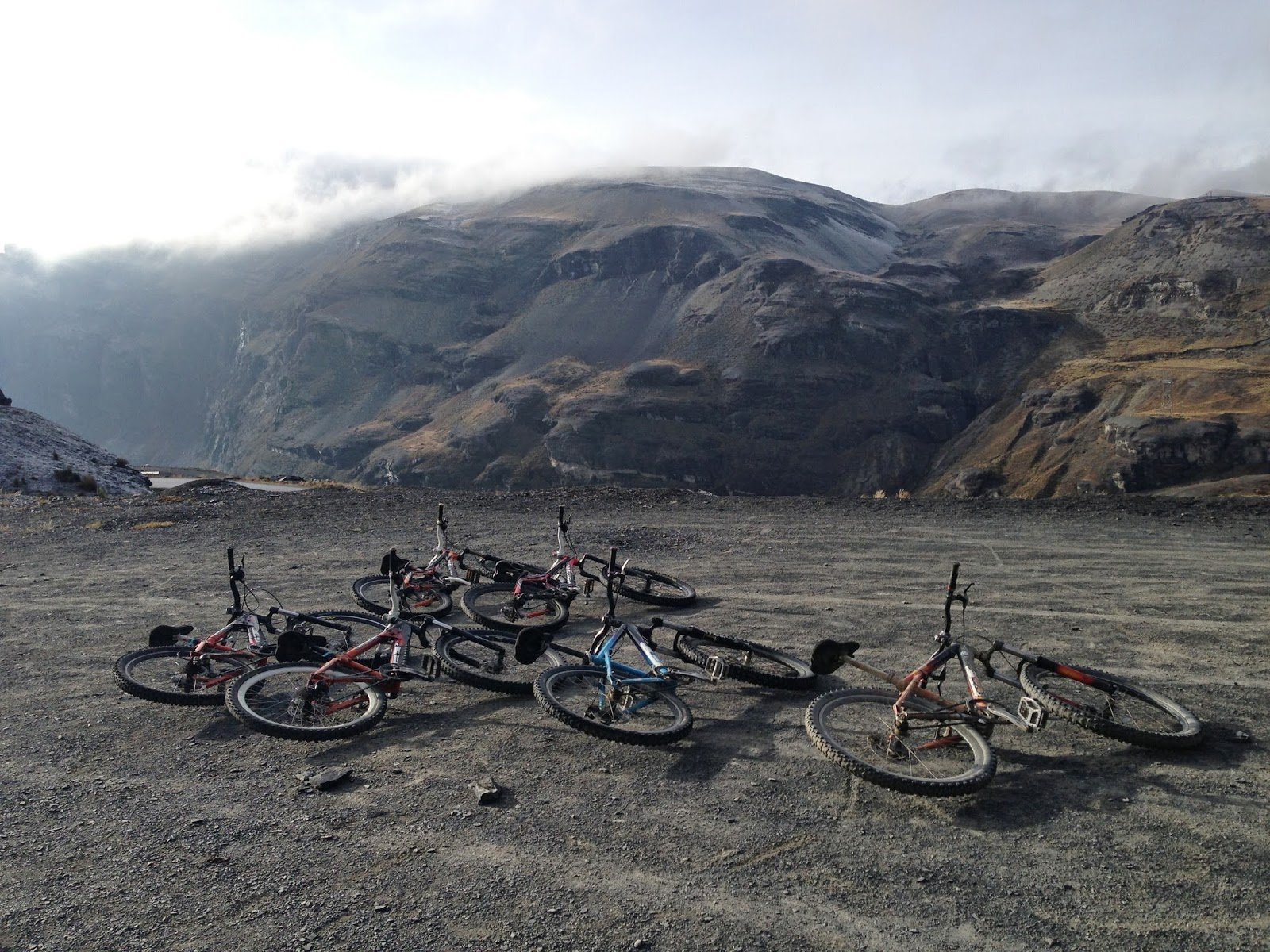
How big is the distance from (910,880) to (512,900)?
233 centimetres

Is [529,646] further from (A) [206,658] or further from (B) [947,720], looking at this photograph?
(B) [947,720]

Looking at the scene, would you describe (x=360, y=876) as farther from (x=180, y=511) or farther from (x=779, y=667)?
(x=180, y=511)

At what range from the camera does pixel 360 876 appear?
512 cm

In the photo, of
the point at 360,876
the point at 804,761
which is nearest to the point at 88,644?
the point at 360,876

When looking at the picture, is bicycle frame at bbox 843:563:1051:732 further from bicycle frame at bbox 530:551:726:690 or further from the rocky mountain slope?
the rocky mountain slope

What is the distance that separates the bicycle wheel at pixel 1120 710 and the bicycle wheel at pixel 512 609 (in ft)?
18.0

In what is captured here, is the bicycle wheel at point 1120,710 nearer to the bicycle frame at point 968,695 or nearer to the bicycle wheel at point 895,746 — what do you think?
the bicycle frame at point 968,695

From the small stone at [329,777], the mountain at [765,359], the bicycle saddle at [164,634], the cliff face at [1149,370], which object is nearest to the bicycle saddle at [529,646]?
the small stone at [329,777]

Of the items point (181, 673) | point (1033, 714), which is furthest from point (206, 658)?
point (1033, 714)

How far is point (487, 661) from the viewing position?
844cm

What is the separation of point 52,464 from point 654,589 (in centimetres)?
3089

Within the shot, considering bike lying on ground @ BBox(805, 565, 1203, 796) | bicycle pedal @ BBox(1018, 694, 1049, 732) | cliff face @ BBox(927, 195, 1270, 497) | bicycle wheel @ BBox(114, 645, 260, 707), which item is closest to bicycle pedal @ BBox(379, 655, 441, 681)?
bicycle wheel @ BBox(114, 645, 260, 707)

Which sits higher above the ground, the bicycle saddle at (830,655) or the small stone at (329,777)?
the bicycle saddle at (830,655)

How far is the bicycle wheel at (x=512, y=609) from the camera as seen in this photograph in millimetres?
10477
